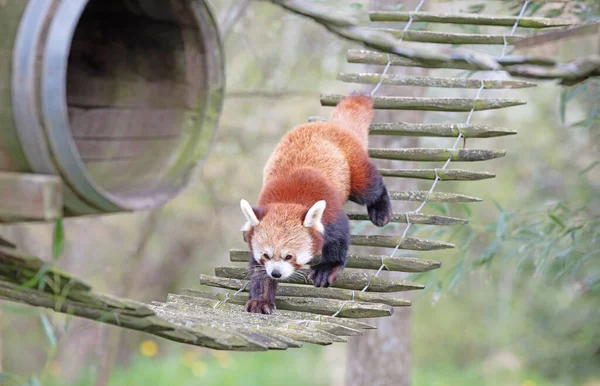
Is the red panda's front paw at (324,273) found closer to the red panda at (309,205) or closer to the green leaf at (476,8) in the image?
the red panda at (309,205)

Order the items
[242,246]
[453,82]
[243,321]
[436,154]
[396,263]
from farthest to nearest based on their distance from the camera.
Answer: [242,246], [453,82], [436,154], [396,263], [243,321]

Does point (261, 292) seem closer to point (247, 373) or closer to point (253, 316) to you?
point (253, 316)

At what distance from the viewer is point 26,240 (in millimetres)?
5895

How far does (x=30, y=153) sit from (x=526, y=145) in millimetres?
Answer: 6123

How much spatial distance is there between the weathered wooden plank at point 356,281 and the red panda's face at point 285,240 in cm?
15

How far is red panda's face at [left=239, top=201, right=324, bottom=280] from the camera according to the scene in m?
2.78

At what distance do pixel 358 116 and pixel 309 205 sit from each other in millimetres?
622

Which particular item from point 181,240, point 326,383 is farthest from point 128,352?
point 326,383

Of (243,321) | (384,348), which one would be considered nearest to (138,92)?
(243,321)

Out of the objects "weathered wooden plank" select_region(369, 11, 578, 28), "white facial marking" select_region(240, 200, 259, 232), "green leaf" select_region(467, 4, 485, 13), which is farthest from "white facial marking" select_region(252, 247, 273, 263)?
"green leaf" select_region(467, 4, 485, 13)

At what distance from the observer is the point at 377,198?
314cm

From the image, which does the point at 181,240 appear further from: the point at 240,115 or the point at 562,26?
the point at 562,26

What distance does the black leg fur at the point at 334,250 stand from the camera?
281cm

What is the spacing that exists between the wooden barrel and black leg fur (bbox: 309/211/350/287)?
103 cm
